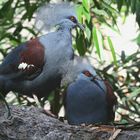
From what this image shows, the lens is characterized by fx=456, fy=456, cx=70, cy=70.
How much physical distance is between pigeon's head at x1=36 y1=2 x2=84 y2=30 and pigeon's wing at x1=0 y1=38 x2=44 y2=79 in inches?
4.4

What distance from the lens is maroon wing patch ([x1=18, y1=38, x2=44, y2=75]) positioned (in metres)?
2.02

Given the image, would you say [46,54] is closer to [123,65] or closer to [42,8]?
[42,8]

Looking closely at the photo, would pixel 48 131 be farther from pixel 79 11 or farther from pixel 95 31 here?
pixel 95 31

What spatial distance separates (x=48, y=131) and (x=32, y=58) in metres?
0.96

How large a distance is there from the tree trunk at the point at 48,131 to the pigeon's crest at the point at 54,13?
3.02 feet

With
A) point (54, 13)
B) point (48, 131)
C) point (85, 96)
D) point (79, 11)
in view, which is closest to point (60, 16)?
point (54, 13)

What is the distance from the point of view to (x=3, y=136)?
1136 mm

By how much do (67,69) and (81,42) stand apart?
0.27 meters

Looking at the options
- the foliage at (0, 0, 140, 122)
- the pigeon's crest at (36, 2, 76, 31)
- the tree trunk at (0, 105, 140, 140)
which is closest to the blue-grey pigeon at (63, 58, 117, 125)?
the foliage at (0, 0, 140, 122)

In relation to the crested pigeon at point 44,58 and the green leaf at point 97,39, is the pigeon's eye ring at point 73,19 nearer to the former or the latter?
the crested pigeon at point 44,58

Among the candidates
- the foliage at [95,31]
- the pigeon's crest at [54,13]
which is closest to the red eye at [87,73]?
the foliage at [95,31]

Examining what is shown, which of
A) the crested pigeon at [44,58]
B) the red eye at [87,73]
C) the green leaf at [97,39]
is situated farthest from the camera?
the green leaf at [97,39]

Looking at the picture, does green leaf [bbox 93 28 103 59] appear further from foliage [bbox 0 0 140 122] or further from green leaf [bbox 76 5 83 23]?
green leaf [bbox 76 5 83 23]

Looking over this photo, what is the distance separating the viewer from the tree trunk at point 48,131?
1052 mm
